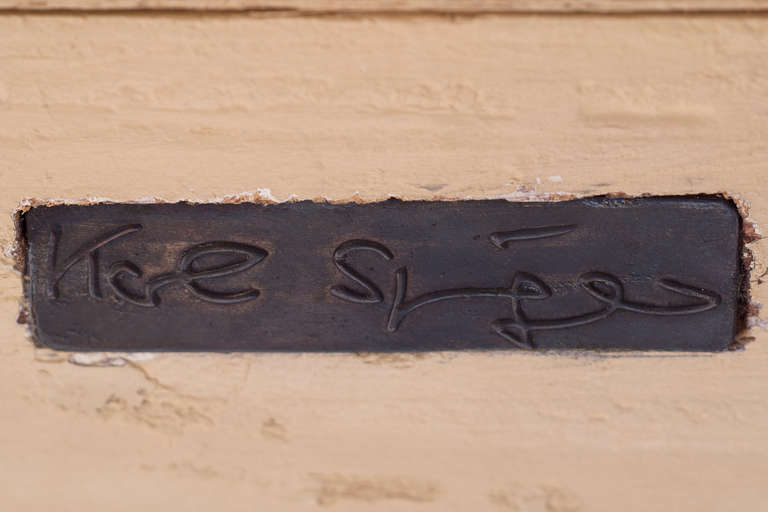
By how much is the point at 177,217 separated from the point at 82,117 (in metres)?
0.18

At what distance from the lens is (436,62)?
28.8 inches

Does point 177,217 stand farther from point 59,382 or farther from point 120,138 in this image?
point 59,382

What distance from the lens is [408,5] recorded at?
2.35ft

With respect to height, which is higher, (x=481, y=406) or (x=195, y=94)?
(x=195, y=94)

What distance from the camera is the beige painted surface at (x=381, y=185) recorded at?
2.39ft

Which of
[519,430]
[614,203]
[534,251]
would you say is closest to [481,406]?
[519,430]
